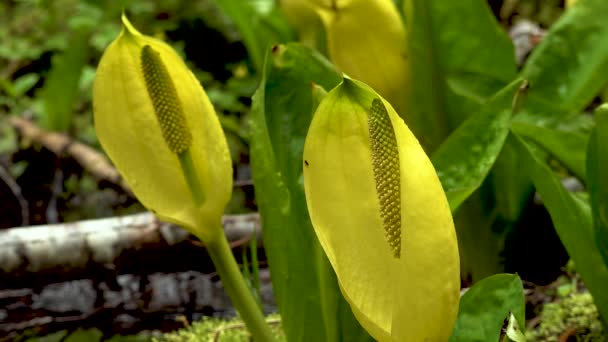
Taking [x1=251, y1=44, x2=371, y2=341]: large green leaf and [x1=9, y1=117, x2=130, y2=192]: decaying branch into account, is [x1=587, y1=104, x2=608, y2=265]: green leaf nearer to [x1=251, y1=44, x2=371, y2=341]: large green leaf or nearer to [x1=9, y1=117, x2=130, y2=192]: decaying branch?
[x1=251, y1=44, x2=371, y2=341]: large green leaf

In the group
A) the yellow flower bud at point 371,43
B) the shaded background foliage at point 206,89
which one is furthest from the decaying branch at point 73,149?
the yellow flower bud at point 371,43

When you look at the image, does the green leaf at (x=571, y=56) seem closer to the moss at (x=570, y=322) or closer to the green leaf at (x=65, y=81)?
the moss at (x=570, y=322)

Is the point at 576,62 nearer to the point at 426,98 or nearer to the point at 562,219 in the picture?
the point at 426,98

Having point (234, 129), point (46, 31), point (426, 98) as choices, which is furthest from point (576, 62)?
point (46, 31)

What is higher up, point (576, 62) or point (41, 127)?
point (576, 62)

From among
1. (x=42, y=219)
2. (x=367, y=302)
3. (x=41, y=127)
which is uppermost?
(x=367, y=302)

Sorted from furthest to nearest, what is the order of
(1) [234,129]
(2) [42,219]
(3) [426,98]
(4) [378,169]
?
(1) [234,129] < (2) [42,219] < (3) [426,98] < (4) [378,169]

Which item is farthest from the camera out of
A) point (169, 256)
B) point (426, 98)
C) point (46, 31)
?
point (46, 31)
